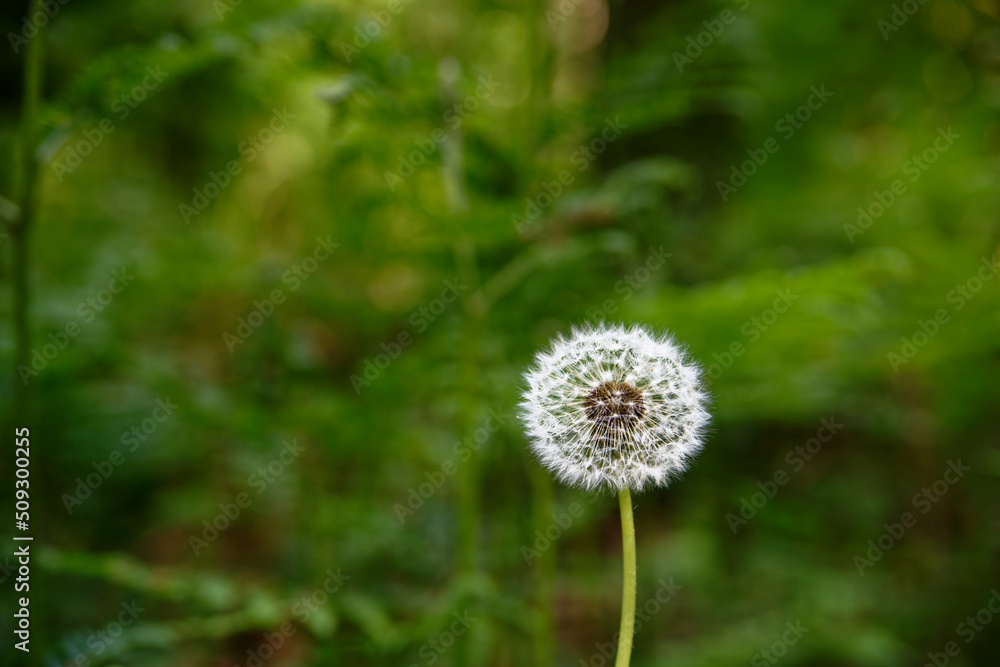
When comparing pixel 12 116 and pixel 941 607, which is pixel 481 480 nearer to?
pixel 941 607

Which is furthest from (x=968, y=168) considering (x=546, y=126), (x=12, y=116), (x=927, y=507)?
(x=12, y=116)

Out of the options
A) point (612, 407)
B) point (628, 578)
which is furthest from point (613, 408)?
point (628, 578)

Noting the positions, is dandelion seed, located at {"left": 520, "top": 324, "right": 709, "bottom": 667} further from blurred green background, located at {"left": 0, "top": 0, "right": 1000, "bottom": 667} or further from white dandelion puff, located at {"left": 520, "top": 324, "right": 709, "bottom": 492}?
blurred green background, located at {"left": 0, "top": 0, "right": 1000, "bottom": 667}

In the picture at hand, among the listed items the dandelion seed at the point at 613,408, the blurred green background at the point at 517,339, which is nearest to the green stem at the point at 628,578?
the dandelion seed at the point at 613,408

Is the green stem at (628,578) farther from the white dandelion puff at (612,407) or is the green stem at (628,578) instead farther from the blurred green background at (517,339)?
the blurred green background at (517,339)

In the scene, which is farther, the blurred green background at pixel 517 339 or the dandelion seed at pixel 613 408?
the blurred green background at pixel 517 339


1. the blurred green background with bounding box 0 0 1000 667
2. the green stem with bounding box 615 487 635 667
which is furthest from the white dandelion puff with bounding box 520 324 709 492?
the blurred green background with bounding box 0 0 1000 667
